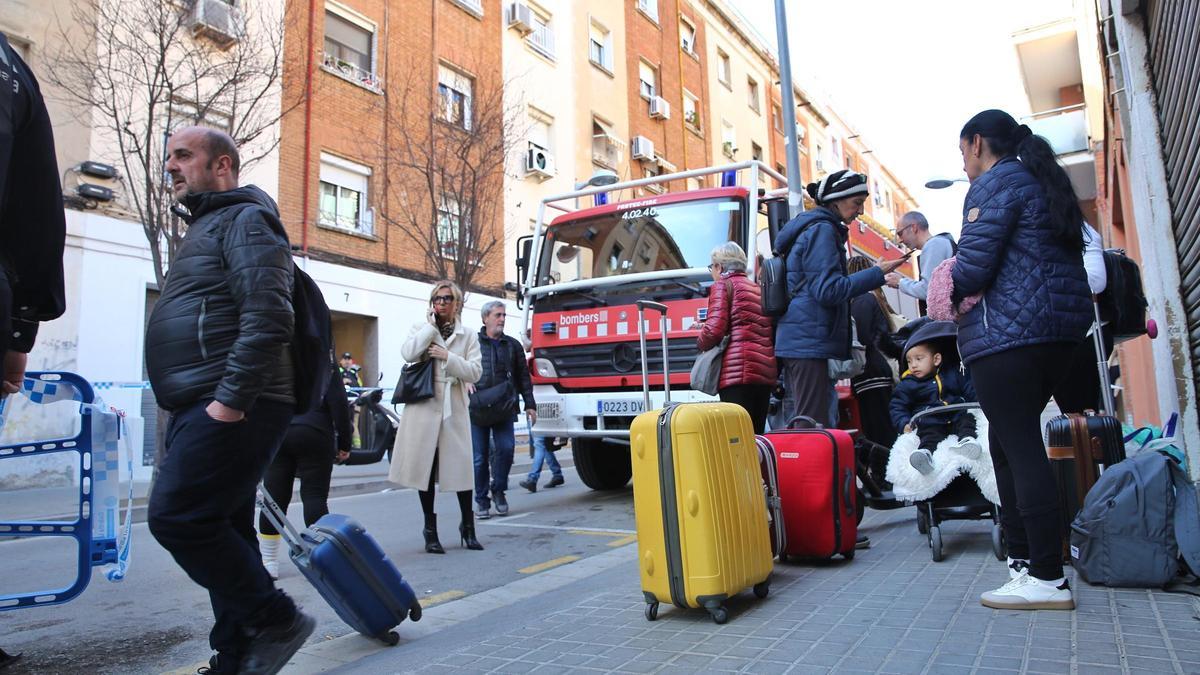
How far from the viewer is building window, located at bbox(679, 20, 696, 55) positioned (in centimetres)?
2962

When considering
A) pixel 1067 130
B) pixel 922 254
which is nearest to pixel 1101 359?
pixel 922 254

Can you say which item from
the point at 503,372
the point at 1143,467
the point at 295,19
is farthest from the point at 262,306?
the point at 295,19

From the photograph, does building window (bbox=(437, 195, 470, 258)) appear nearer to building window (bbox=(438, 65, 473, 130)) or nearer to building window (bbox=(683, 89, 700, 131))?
building window (bbox=(438, 65, 473, 130))

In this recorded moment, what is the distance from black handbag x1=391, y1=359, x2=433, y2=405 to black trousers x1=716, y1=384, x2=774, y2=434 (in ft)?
6.31

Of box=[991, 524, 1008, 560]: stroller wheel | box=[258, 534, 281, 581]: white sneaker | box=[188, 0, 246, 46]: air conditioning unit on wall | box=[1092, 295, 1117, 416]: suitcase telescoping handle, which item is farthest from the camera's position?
box=[188, 0, 246, 46]: air conditioning unit on wall

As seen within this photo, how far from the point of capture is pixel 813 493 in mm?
4105

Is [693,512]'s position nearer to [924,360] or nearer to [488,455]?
[924,360]

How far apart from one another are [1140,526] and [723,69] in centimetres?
3141

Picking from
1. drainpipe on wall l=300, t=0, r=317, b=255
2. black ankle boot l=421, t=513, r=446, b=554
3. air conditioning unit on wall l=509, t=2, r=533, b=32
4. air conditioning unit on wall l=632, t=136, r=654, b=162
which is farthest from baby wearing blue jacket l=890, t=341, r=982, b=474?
air conditioning unit on wall l=632, t=136, r=654, b=162

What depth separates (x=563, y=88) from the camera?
22.8 m

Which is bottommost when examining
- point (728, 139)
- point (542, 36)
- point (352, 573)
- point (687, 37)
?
point (352, 573)

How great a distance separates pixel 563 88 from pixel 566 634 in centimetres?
2120

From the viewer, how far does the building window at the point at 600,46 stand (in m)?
24.6

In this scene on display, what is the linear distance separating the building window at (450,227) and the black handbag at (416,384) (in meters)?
9.86
